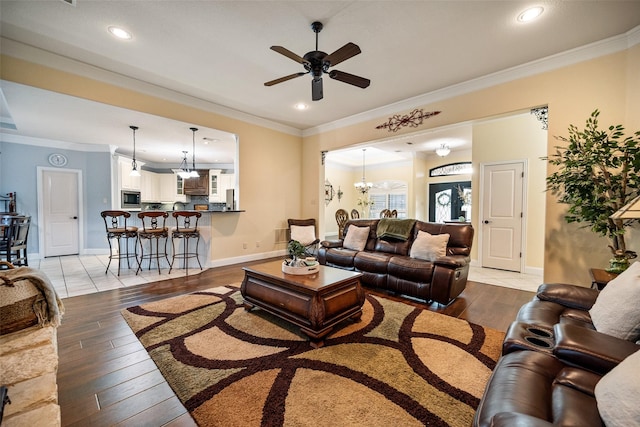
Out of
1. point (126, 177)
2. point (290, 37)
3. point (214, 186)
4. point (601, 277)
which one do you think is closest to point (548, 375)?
point (601, 277)

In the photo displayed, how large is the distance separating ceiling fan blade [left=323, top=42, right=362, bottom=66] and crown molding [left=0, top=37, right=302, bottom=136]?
2.93 metres

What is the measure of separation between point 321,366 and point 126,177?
8.10 metres

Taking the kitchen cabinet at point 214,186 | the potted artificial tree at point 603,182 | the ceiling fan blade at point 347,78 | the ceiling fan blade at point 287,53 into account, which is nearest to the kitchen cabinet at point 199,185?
the kitchen cabinet at point 214,186

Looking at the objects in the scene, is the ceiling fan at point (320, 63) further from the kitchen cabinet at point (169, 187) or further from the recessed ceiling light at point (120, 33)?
the kitchen cabinet at point (169, 187)

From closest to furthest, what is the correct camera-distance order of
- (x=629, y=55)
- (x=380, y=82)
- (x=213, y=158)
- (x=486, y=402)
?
(x=486, y=402) < (x=629, y=55) < (x=380, y=82) < (x=213, y=158)

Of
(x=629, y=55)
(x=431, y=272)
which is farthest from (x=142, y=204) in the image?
(x=629, y=55)

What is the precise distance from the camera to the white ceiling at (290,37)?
2.41 metres

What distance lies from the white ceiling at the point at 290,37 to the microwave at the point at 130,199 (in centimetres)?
355

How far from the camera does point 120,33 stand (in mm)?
2754

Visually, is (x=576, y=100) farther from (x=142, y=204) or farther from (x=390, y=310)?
(x=142, y=204)

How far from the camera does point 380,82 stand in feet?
12.6

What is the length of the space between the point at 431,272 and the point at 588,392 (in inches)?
79.6

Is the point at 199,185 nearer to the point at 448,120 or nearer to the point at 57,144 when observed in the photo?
the point at 57,144

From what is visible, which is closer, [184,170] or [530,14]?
[530,14]
